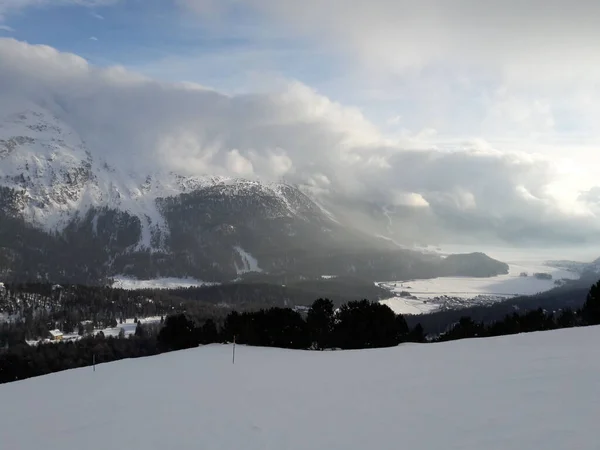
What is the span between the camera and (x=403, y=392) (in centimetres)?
1351

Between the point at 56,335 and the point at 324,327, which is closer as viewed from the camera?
the point at 324,327

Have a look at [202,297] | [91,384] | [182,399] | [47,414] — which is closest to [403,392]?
[182,399]

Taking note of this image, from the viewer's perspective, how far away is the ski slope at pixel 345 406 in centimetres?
939

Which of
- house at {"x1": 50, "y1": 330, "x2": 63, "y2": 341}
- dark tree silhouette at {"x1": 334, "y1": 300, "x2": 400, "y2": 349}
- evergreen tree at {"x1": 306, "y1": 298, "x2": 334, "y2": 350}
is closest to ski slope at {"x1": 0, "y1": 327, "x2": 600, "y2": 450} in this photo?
dark tree silhouette at {"x1": 334, "y1": 300, "x2": 400, "y2": 349}

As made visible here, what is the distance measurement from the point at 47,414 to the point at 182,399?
4.83 metres

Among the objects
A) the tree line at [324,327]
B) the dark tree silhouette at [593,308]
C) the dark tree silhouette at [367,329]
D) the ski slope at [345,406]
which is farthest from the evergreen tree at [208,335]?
the dark tree silhouette at [593,308]

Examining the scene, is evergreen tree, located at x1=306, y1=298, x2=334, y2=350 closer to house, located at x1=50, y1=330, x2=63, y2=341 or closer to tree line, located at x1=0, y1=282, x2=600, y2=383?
tree line, located at x1=0, y1=282, x2=600, y2=383

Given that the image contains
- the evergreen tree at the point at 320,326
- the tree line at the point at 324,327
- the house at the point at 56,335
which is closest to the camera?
the tree line at the point at 324,327

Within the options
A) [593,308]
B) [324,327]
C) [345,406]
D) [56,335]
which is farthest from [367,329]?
[56,335]

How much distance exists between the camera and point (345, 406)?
1266 centimetres

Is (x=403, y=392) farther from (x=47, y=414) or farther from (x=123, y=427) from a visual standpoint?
(x=47, y=414)

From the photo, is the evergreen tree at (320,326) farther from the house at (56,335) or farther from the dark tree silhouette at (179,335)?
the house at (56,335)

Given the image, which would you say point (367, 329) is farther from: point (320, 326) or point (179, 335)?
point (179, 335)

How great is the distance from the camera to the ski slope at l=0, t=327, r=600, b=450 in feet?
30.8
